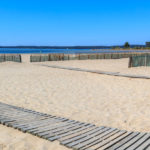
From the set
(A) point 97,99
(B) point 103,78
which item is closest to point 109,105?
(A) point 97,99

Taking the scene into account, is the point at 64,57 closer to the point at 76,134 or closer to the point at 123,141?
the point at 76,134

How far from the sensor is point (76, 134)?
444 cm

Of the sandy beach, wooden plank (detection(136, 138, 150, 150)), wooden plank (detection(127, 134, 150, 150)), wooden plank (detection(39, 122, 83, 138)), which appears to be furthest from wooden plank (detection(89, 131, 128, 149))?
wooden plank (detection(39, 122, 83, 138))

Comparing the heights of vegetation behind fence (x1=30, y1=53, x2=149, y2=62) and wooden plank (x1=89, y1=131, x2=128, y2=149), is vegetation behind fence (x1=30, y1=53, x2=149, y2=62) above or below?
above

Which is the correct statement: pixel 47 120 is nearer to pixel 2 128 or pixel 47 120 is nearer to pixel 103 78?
pixel 2 128

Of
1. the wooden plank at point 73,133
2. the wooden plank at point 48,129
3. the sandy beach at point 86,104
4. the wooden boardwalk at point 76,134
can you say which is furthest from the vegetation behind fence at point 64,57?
the wooden plank at point 73,133

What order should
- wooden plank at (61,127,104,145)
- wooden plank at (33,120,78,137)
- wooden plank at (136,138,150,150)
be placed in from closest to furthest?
wooden plank at (136,138,150,150), wooden plank at (61,127,104,145), wooden plank at (33,120,78,137)

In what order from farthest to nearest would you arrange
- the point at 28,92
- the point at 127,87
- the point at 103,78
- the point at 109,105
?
1. the point at 103,78
2. the point at 127,87
3. the point at 28,92
4. the point at 109,105

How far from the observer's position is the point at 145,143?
4121 millimetres

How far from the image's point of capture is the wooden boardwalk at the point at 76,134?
3977 mm

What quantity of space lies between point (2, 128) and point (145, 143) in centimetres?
307

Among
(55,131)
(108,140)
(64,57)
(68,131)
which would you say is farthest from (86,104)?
(64,57)

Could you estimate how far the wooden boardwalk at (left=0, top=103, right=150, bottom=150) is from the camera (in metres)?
3.98

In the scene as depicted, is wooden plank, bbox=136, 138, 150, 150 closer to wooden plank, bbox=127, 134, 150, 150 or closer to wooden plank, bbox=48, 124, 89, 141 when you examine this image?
wooden plank, bbox=127, 134, 150, 150
